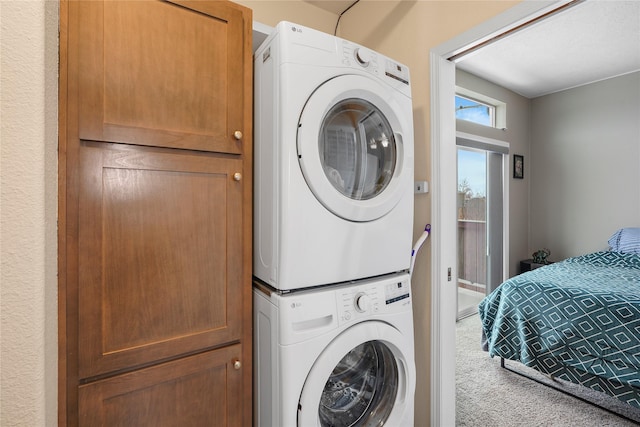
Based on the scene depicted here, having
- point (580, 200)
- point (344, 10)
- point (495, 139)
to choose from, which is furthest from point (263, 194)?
point (580, 200)

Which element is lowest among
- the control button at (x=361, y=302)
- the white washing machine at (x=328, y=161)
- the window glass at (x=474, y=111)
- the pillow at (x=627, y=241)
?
the control button at (x=361, y=302)

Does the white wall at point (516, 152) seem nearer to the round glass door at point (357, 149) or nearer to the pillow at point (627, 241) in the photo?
the pillow at point (627, 241)

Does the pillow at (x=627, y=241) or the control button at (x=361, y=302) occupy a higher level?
the pillow at (x=627, y=241)

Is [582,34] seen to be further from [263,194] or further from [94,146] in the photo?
[94,146]

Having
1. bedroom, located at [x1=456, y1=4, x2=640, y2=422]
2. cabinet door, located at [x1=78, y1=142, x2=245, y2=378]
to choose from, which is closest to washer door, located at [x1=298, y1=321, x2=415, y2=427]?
cabinet door, located at [x1=78, y1=142, x2=245, y2=378]

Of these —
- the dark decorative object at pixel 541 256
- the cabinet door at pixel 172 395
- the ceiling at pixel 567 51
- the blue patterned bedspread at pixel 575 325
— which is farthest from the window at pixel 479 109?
the cabinet door at pixel 172 395

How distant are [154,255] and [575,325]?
2.56 metres

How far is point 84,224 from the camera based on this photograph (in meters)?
0.91

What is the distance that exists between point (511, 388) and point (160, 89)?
115 inches

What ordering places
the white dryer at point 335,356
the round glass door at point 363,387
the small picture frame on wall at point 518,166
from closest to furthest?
the white dryer at point 335,356 < the round glass door at point 363,387 < the small picture frame on wall at point 518,166

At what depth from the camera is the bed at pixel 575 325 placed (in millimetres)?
1912

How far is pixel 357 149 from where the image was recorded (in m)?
1.33

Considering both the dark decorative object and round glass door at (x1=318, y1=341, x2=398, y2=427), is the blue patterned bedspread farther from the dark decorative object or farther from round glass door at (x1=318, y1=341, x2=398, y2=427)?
round glass door at (x1=318, y1=341, x2=398, y2=427)

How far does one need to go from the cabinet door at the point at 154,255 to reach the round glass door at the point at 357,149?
0.37m
